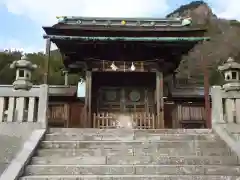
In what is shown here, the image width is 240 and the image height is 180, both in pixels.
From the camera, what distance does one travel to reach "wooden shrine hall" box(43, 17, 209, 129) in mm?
12844

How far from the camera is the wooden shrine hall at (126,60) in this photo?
12.8 meters

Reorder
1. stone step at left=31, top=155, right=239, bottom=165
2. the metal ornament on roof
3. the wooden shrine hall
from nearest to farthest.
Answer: stone step at left=31, top=155, right=239, bottom=165, the wooden shrine hall, the metal ornament on roof

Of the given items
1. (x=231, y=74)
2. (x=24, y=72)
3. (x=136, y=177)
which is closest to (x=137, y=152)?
(x=136, y=177)

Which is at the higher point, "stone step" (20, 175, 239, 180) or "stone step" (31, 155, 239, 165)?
"stone step" (31, 155, 239, 165)

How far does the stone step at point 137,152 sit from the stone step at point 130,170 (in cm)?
62

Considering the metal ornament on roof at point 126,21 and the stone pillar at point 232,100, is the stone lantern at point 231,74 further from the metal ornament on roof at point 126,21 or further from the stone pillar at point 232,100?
the metal ornament on roof at point 126,21

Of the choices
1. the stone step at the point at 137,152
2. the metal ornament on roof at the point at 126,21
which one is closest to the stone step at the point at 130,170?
the stone step at the point at 137,152

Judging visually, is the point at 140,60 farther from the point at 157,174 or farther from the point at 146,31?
the point at 157,174

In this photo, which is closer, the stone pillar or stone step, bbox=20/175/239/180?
stone step, bbox=20/175/239/180

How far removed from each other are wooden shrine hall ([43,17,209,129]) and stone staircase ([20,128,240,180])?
13.1 feet

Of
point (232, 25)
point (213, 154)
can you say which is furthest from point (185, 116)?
point (232, 25)

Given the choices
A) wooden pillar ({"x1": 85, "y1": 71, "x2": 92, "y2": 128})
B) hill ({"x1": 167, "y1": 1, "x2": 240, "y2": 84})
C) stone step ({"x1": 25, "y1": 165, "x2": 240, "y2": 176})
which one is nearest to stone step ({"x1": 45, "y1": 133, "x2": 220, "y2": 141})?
stone step ({"x1": 25, "y1": 165, "x2": 240, "y2": 176})

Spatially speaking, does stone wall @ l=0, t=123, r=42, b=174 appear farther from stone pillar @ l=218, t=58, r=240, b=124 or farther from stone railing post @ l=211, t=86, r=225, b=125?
stone pillar @ l=218, t=58, r=240, b=124

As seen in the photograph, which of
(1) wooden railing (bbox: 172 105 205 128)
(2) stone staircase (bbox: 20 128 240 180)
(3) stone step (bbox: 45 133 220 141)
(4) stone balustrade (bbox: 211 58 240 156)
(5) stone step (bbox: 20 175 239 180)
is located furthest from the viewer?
(1) wooden railing (bbox: 172 105 205 128)
